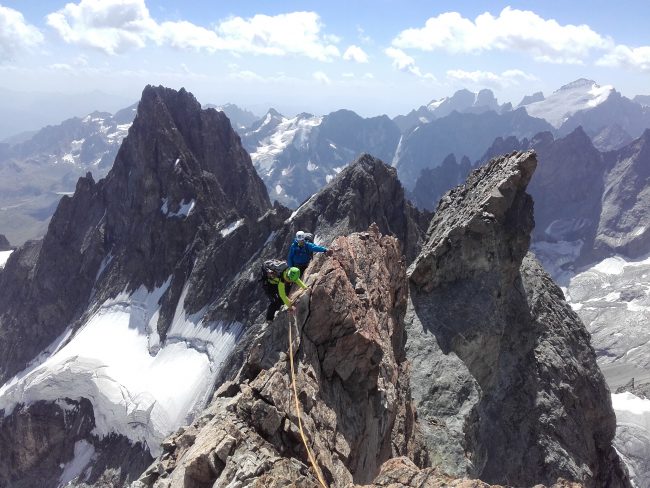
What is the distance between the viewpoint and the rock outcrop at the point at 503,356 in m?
29.9

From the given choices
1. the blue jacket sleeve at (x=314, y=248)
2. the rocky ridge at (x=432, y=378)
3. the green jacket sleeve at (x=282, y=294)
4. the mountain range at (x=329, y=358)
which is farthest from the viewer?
the blue jacket sleeve at (x=314, y=248)

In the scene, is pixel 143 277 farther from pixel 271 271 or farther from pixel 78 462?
pixel 271 271

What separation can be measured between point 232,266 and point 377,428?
7796 centimetres

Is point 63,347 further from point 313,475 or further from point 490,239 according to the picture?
point 313,475

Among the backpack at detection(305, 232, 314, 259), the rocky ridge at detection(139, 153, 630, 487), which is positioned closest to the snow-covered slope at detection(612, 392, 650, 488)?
the rocky ridge at detection(139, 153, 630, 487)

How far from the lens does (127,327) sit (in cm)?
9731

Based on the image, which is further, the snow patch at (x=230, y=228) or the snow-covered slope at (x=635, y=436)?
the snow patch at (x=230, y=228)

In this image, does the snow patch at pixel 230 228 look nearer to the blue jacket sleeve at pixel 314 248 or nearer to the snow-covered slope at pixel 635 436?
the blue jacket sleeve at pixel 314 248

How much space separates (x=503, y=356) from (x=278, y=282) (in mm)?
21836

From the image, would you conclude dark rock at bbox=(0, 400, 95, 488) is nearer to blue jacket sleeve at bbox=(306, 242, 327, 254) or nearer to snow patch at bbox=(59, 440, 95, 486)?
snow patch at bbox=(59, 440, 95, 486)

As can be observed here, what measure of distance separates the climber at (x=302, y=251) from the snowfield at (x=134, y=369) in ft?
194

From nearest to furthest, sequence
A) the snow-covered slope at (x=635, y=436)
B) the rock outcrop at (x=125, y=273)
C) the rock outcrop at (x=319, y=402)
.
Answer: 1. the rock outcrop at (x=319, y=402)
2. the rock outcrop at (x=125, y=273)
3. the snow-covered slope at (x=635, y=436)

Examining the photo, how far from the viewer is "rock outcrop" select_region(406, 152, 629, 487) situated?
29.9 metres

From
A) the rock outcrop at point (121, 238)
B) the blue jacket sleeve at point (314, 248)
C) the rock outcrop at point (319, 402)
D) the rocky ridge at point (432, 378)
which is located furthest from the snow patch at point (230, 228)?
the blue jacket sleeve at point (314, 248)
